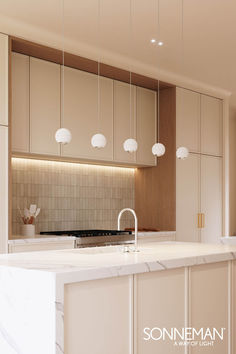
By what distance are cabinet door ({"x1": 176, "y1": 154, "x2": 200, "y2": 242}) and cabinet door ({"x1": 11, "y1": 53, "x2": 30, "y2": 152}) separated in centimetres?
216

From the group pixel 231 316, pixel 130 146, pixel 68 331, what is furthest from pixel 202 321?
pixel 130 146

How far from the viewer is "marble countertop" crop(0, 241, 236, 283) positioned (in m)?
2.33

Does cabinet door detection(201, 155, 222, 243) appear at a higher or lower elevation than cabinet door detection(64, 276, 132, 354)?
higher

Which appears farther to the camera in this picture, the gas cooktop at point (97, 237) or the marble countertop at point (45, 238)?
the gas cooktop at point (97, 237)

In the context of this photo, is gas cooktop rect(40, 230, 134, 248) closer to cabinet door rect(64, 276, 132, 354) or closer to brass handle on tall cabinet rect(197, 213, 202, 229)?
brass handle on tall cabinet rect(197, 213, 202, 229)

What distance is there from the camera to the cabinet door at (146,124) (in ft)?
19.7

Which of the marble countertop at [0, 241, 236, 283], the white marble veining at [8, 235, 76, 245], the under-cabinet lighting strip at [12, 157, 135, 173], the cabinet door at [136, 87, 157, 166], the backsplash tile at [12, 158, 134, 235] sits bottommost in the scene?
the white marble veining at [8, 235, 76, 245]

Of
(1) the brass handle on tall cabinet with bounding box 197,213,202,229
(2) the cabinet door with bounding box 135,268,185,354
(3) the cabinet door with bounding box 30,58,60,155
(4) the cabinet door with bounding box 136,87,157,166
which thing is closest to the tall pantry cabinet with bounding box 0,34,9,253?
(3) the cabinet door with bounding box 30,58,60,155

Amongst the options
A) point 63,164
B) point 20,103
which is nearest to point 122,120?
Result: point 63,164

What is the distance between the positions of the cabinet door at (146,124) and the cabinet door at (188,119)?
1.08 ft

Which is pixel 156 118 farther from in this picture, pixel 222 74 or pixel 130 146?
pixel 130 146

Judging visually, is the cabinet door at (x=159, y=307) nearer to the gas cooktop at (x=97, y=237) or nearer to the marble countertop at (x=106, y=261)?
the marble countertop at (x=106, y=261)

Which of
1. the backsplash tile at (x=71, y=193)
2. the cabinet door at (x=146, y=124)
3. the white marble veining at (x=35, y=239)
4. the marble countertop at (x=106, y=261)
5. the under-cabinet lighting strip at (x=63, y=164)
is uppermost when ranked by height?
the cabinet door at (x=146, y=124)

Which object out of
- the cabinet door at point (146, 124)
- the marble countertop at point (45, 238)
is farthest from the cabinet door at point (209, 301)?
the cabinet door at point (146, 124)
